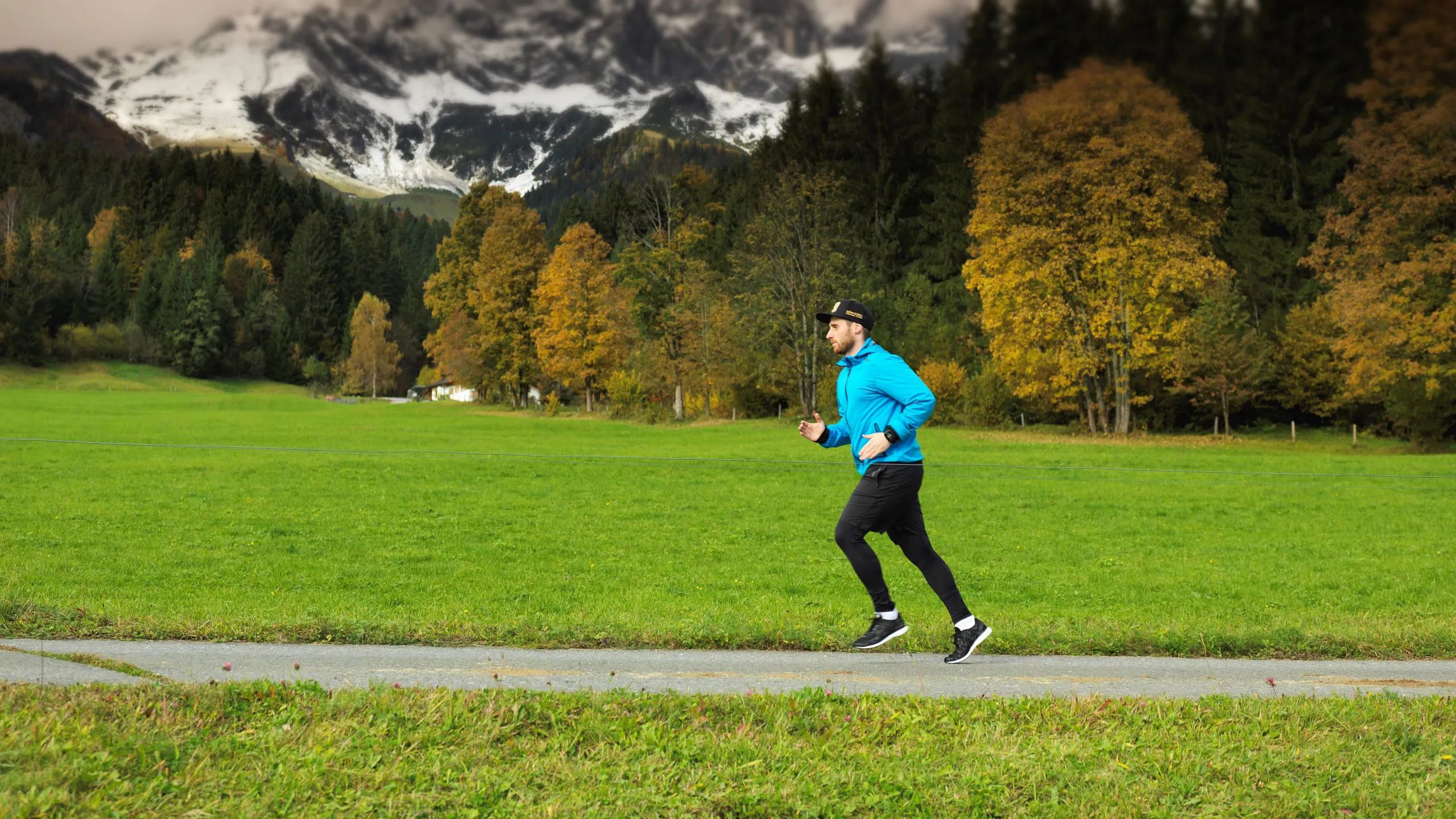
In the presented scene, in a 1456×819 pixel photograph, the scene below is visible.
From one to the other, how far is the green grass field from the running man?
5.21ft

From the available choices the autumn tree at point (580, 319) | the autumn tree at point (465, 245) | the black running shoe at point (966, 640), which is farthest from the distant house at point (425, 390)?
the black running shoe at point (966, 640)

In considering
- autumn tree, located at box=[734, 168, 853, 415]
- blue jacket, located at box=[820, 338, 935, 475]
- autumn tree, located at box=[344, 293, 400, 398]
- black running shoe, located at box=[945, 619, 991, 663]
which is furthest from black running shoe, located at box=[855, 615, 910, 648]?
autumn tree, located at box=[344, 293, 400, 398]

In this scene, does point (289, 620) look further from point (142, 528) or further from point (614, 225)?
point (614, 225)

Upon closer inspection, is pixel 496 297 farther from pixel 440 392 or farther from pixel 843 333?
pixel 843 333

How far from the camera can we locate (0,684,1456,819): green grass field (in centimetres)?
499

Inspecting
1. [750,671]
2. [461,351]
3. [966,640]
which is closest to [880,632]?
[966,640]

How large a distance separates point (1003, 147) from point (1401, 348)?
1829 centimetres

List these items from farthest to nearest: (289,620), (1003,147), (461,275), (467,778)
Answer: (461,275)
(1003,147)
(289,620)
(467,778)

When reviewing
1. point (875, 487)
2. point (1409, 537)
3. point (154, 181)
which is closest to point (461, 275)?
point (1409, 537)

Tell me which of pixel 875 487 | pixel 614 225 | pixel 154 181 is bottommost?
pixel 875 487

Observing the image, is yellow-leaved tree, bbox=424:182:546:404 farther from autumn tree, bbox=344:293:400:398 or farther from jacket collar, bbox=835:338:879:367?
jacket collar, bbox=835:338:879:367

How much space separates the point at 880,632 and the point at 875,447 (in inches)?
68.3

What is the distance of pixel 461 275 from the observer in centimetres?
Answer: 9288

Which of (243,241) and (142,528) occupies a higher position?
(243,241)
